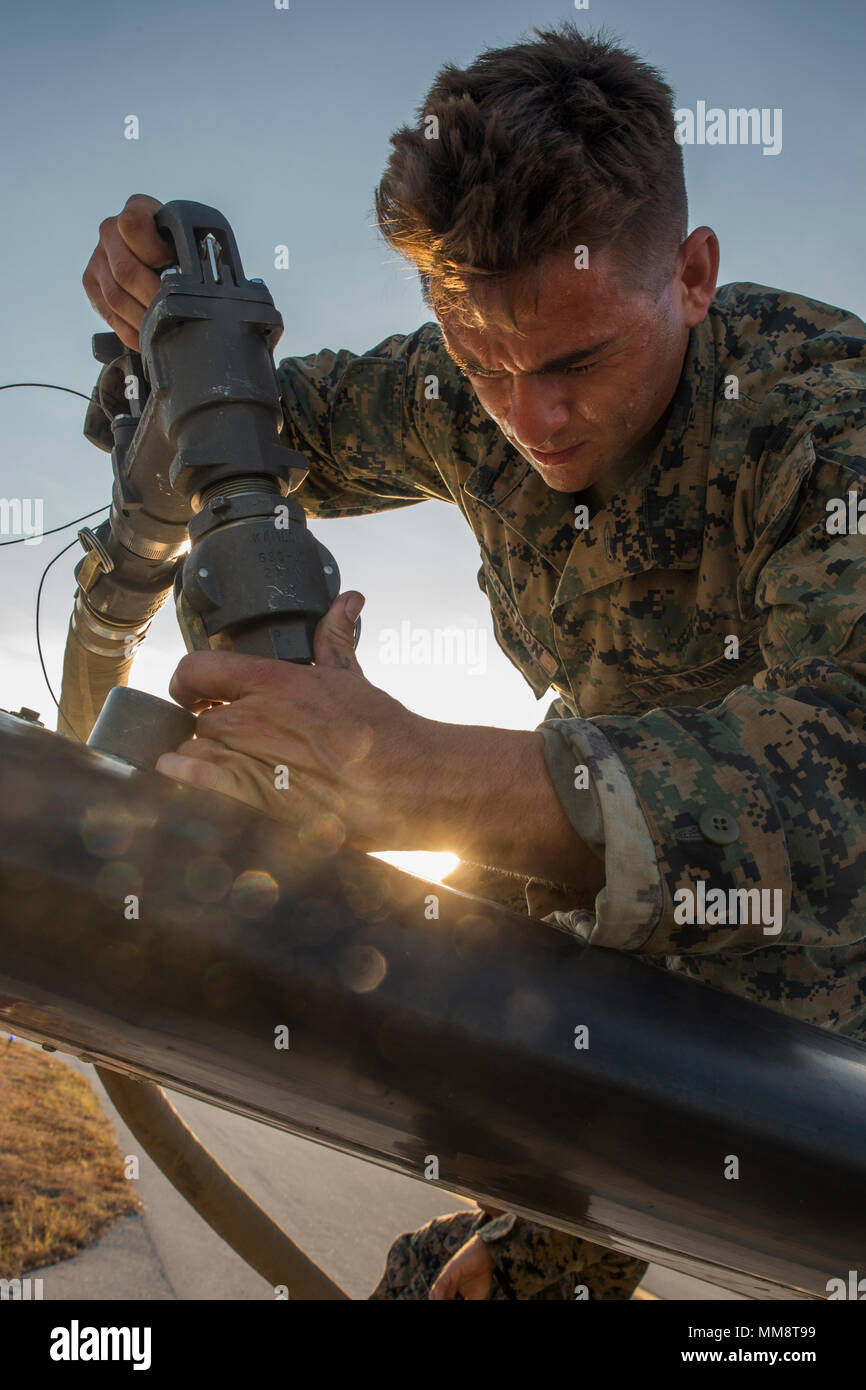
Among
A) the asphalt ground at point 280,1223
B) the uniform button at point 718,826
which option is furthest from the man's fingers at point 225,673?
the asphalt ground at point 280,1223

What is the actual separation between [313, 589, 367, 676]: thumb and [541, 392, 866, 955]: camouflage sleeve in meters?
0.25

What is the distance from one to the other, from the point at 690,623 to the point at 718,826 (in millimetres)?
1024

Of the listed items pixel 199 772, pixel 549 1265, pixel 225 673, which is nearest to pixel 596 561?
pixel 225 673

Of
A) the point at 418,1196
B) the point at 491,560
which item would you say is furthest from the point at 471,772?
the point at 418,1196

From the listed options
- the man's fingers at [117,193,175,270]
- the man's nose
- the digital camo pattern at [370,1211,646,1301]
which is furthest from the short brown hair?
the digital camo pattern at [370,1211,646,1301]

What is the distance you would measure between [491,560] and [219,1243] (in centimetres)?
603

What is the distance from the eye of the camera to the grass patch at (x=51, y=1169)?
235 inches

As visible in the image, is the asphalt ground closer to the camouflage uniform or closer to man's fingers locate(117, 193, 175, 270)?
the camouflage uniform

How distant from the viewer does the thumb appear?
1057 mm

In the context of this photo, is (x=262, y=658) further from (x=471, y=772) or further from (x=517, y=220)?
(x=517, y=220)

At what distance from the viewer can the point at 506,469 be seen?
216cm

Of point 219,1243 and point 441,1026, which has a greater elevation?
point 441,1026

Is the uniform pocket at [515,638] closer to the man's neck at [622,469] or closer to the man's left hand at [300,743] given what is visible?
the man's neck at [622,469]

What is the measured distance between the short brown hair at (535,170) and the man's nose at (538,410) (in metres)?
0.18
